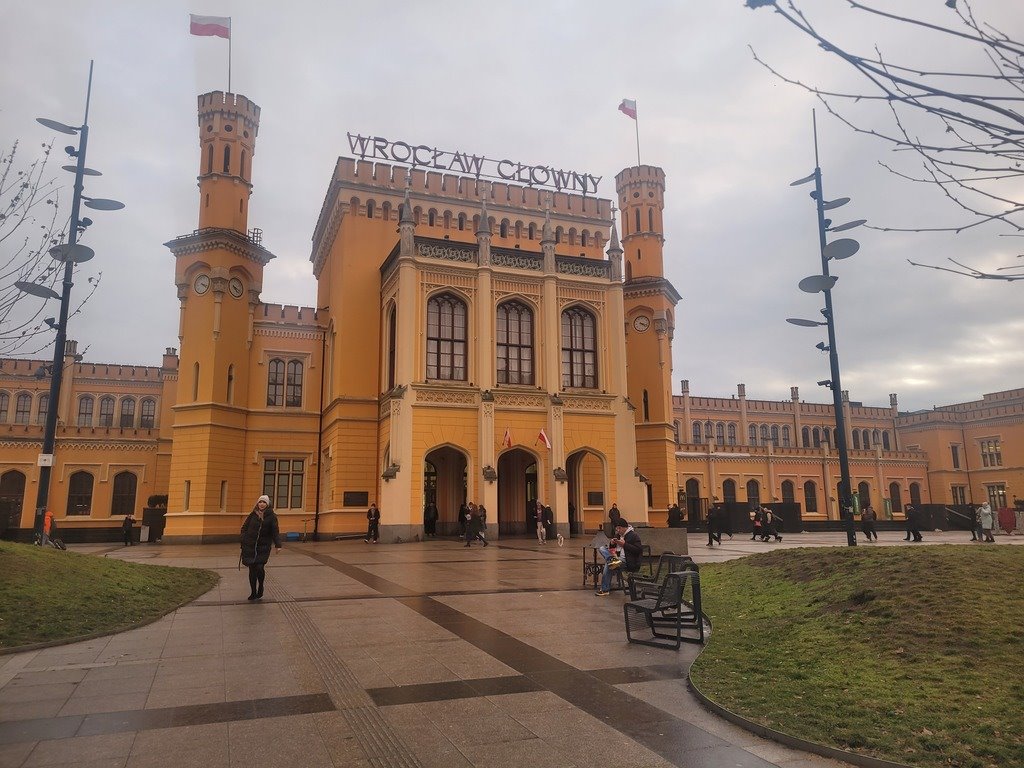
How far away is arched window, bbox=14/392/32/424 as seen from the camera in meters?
54.8

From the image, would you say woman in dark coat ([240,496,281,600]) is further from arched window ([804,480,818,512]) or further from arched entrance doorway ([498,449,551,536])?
arched window ([804,480,818,512])

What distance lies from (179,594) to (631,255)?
3532 cm

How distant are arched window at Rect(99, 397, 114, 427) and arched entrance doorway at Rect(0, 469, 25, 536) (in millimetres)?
9386

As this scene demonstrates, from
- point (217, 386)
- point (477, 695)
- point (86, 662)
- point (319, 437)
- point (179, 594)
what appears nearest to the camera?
point (477, 695)

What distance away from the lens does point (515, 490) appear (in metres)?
34.4

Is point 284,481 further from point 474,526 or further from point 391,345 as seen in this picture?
point 474,526

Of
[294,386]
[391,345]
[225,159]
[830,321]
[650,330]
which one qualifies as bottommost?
[830,321]

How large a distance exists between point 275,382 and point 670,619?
31.0 meters

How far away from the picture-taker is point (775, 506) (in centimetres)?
4119

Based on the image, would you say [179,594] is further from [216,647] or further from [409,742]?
[409,742]

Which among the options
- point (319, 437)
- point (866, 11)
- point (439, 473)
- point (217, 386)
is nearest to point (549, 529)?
point (439, 473)

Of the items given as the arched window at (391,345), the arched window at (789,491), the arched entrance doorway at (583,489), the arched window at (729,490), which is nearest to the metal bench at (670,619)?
the arched entrance doorway at (583,489)

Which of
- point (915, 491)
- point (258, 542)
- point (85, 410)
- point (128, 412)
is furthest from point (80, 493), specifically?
point (915, 491)

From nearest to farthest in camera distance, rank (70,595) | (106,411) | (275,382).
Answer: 1. (70,595)
2. (275,382)
3. (106,411)
